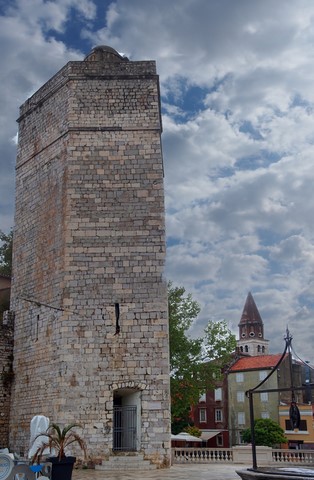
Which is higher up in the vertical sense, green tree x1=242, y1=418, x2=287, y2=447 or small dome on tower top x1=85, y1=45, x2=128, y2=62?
small dome on tower top x1=85, y1=45, x2=128, y2=62

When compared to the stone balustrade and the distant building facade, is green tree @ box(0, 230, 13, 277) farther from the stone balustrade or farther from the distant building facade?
the distant building facade

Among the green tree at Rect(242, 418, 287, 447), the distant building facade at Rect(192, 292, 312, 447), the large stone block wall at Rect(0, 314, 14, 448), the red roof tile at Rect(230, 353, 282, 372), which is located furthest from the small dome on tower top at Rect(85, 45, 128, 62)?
the red roof tile at Rect(230, 353, 282, 372)

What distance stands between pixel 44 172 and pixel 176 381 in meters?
12.2

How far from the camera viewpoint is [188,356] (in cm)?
2514

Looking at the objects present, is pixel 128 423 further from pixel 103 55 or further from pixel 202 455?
pixel 103 55

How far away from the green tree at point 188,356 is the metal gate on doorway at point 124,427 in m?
9.95

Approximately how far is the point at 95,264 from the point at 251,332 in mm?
57349

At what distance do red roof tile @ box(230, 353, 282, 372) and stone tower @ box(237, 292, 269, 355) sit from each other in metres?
22.5

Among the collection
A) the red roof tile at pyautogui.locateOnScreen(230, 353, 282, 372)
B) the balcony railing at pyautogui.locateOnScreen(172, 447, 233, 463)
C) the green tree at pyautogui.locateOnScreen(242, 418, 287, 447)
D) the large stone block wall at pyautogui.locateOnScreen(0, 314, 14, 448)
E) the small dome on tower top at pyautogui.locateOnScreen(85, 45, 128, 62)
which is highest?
the small dome on tower top at pyautogui.locateOnScreen(85, 45, 128, 62)

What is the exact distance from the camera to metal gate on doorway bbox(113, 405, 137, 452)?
46.4 feet

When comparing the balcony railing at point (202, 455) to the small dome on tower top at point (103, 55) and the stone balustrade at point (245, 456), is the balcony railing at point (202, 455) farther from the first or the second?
the small dome on tower top at point (103, 55)

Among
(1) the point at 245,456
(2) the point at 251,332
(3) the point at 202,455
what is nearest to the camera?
(1) the point at 245,456

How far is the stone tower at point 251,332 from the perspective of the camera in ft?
224

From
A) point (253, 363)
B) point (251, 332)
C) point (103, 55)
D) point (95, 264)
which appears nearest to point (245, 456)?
point (95, 264)
